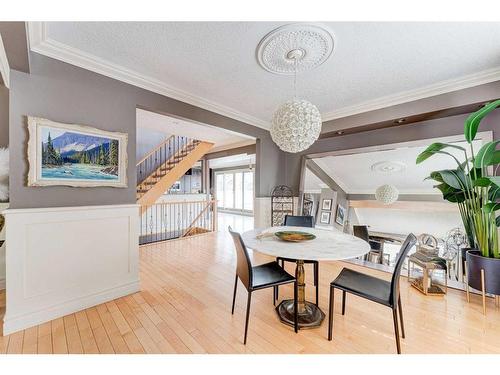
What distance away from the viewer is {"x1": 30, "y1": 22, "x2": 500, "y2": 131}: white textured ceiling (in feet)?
5.42

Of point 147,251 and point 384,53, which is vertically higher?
point 384,53

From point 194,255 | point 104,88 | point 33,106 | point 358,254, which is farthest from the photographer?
point 194,255

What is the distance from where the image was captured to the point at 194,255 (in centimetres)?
369

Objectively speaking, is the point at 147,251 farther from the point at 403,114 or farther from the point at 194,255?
the point at 403,114

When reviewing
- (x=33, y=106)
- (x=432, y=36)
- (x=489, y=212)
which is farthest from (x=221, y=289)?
(x=432, y=36)

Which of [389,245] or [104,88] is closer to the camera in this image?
[104,88]

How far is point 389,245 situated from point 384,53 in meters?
2.77

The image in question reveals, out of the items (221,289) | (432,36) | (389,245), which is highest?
(432,36)

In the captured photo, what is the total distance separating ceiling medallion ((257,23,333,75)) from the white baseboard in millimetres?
2819

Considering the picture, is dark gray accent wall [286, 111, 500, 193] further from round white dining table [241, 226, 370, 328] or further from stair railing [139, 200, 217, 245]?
stair railing [139, 200, 217, 245]

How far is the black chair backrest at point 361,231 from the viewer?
3566 millimetres

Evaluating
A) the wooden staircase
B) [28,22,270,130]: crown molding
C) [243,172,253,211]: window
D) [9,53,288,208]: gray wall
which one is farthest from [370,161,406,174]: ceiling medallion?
[243,172,253,211]: window

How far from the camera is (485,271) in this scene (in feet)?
6.47

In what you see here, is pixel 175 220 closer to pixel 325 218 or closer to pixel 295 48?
pixel 325 218
